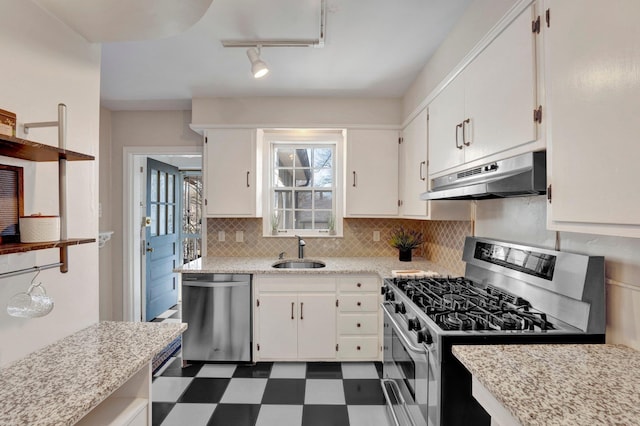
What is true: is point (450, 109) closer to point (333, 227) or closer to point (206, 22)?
point (206, 22)

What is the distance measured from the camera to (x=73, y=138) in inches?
54.6

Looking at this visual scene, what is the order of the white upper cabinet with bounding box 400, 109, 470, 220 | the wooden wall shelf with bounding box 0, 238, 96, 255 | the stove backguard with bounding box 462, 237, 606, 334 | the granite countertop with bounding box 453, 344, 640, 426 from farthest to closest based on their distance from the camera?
the white upper cabinet with bounding box 400, 109, 470, 220, the stove backguard with bounding box 462, 237, 606, 334, the wooden wall shelf with bounding box 0, 238, 96, 255, the granite countertop with bounding box 453, 344, 640, 426

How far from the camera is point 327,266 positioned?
2.90m

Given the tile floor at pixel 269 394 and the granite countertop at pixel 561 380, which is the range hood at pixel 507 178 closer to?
the granite countertop at pixel 561 380

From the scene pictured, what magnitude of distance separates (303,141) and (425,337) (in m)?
2.53

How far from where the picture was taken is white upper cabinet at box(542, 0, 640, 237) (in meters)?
0.83

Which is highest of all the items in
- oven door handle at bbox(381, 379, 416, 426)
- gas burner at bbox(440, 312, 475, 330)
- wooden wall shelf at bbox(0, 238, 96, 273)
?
wooden wall shelf at bbox(0, 238, 96, 273)

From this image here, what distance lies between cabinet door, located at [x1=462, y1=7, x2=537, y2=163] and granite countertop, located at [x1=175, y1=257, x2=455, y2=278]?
1.26 m

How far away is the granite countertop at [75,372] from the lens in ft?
2.68

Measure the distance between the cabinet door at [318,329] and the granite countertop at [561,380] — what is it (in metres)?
1.67

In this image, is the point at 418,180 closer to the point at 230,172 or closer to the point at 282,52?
the point at 282,52

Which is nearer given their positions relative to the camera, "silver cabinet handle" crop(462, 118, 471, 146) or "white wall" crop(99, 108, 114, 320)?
"silver cabinet handle" crop(462, 118, 471, 146)

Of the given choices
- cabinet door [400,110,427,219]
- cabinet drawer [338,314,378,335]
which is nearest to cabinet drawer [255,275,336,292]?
cabinet drawer [338,314,378,335]

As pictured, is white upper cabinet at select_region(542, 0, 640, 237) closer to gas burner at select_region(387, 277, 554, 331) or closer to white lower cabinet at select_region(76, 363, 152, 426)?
gas burner at select_region(387, 277, 554, 331)
